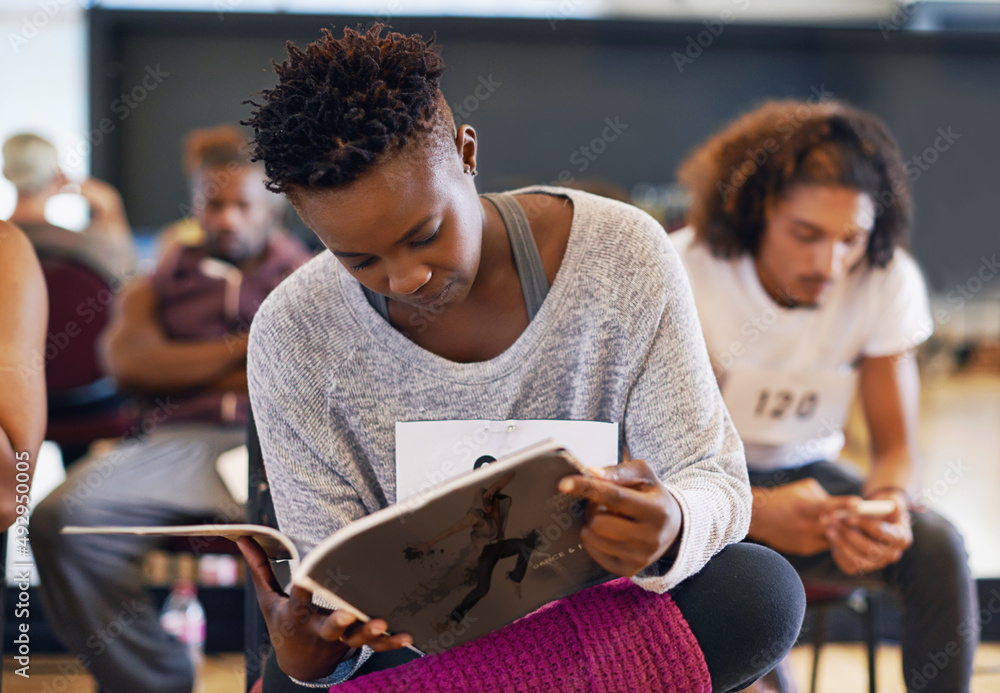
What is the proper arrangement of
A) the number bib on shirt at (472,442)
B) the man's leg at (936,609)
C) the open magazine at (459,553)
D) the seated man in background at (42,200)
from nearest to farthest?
the open magazine at (459,553) → the number bib on shirt at (472,442) → the man's leg at (936,609) → the seated man in background at (42,200)

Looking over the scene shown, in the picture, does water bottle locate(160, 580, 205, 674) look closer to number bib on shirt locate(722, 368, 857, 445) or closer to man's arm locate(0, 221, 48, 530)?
man's arm locate(0, 221, 48, 530)

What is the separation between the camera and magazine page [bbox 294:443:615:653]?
2.07 ft

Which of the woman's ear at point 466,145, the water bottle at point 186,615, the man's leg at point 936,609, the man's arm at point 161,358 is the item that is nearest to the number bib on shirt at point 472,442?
the woman's ear at point 466,145

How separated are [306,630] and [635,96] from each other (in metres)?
5.24

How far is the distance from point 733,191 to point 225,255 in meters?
1.23

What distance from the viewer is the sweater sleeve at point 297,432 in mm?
899

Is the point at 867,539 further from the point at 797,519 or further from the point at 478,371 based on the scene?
the point at 478,371

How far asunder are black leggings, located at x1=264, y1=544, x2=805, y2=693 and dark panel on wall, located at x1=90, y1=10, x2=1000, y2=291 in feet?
15.5

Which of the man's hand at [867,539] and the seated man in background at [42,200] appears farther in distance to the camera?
the seated man in background at [42,200]

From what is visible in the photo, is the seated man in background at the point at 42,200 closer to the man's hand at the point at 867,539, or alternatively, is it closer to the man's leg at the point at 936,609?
the man's hand at the point at 867,539

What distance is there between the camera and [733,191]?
4.93 feet

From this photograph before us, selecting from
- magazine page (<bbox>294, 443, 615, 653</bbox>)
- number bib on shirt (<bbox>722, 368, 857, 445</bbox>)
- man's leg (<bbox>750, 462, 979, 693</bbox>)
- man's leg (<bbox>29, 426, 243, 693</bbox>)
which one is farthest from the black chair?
man's leg (<bbox>29, 426, 243, 693</bbox>)

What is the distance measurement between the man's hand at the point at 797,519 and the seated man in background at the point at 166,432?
932mm

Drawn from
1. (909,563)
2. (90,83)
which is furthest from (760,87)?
(909,563)
